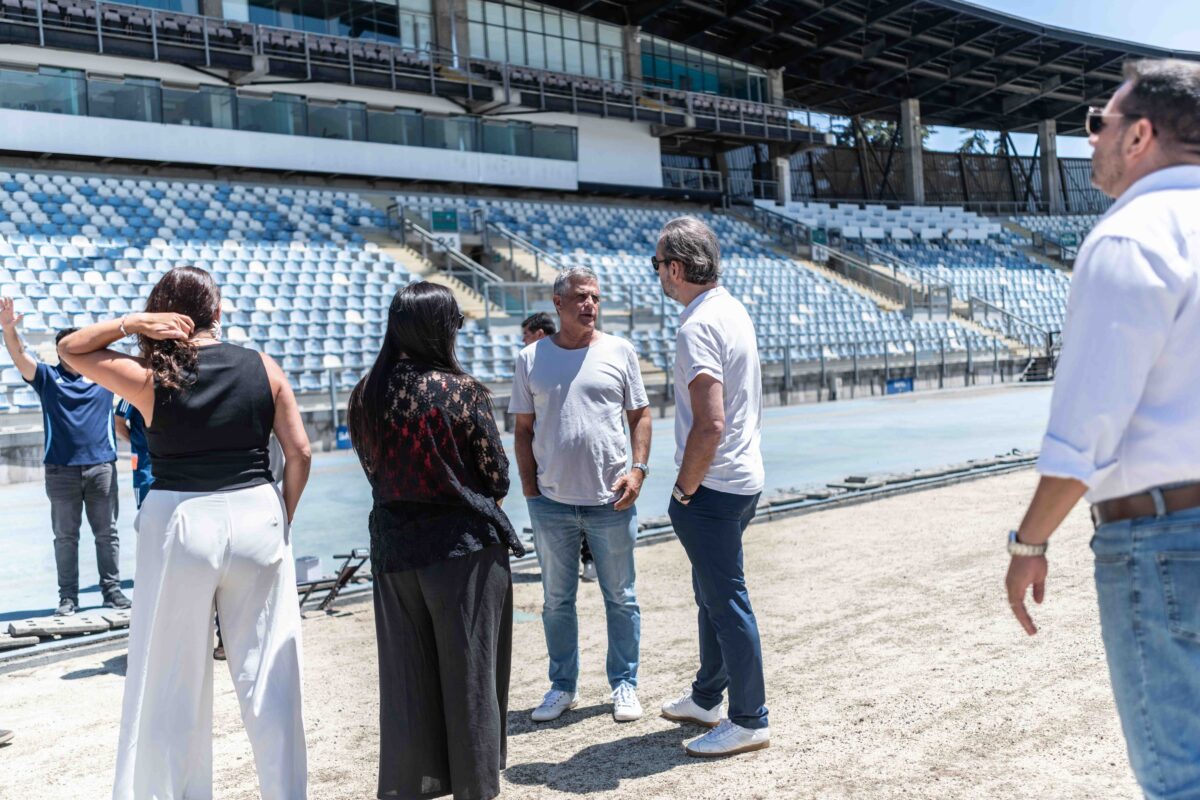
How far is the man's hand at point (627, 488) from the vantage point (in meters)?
4.45

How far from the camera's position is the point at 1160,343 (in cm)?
203

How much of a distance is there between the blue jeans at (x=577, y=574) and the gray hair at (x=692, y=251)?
109cm

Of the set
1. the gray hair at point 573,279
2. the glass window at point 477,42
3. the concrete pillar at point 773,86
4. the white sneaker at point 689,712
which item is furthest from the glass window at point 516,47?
the white sneaker at point 689,712

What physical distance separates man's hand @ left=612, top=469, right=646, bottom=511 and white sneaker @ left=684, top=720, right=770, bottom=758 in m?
0.97

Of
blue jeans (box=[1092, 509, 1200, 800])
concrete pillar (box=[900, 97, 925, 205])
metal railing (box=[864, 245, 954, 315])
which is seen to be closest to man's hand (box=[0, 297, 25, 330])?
blue jeans (box=[1092, 509, 1200, 800])

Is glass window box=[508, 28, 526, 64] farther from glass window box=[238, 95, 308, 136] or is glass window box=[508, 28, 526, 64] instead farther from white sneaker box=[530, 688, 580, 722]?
white sneaker box=[530, 688, 580, 722]

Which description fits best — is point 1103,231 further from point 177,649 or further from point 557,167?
point 557,167

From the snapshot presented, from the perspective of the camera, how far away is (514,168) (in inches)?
1216

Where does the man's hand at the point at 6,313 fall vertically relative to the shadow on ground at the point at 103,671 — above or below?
above

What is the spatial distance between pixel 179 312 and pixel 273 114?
24.8m

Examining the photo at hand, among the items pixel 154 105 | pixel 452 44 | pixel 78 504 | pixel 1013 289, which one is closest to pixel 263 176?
pixel 154 105

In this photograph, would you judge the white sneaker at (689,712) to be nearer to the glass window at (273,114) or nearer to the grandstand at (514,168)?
the grandstand at (514,168)

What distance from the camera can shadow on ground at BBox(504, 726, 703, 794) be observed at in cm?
380

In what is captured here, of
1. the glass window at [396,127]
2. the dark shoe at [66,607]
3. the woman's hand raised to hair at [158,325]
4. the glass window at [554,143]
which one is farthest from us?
the glass window at [554,143]
